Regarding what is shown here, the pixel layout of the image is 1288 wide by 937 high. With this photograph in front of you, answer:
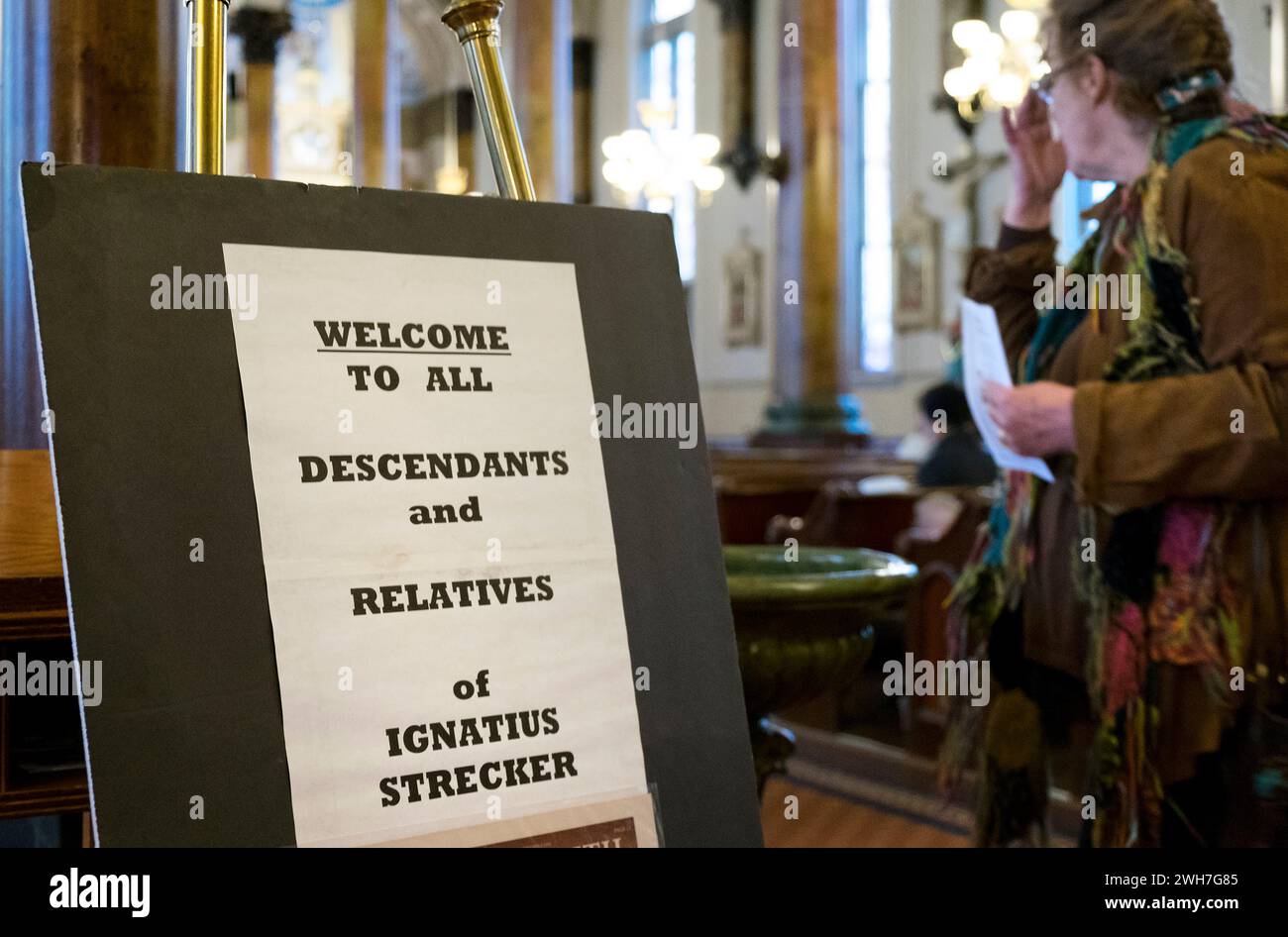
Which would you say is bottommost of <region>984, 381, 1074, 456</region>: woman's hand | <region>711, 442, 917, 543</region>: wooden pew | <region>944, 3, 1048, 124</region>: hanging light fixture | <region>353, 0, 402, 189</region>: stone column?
<region>711, 442, 917, 543</region>: wooden pew

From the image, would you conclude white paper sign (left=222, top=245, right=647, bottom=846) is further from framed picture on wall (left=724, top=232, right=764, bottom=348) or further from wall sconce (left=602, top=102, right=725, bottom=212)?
framed picture on wall (left=724, top=232, right=764, bottom=348)

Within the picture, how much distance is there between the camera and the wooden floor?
3.85 meters

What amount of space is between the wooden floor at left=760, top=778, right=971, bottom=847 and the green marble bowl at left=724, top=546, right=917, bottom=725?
189 centimetres

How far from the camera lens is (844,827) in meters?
4.05

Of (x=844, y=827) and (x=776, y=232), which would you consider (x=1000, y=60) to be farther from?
(x=844, y=827)

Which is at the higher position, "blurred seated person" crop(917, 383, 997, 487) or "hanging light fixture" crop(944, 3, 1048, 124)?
"hanging light fixture" crop(944, 3, 1048, 124)

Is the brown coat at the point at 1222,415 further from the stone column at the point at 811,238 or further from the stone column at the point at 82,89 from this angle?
the stone column at the point at 811,238

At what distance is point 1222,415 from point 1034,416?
0.87ft

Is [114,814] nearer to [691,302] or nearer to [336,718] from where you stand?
[336,718]

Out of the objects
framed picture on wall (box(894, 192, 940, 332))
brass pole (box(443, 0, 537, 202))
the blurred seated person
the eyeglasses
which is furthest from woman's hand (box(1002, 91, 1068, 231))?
framed picture on wall (box(894, 192, 940, 332))

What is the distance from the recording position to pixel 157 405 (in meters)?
0.99

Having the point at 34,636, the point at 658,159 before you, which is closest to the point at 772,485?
the point at 658,159

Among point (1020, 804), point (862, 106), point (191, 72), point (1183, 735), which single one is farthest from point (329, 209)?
point (862, 106)

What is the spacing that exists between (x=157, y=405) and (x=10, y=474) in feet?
1.44
